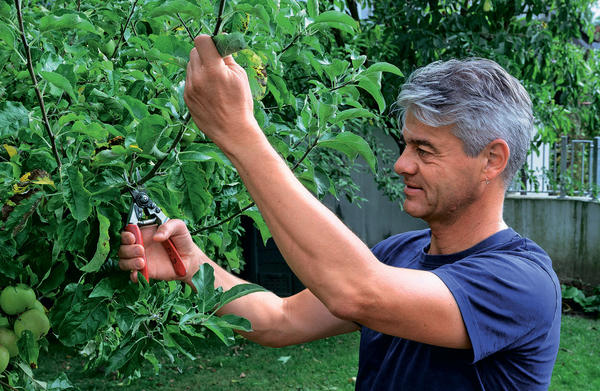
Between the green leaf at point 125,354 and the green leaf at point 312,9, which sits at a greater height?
the green leaf at point 312,9

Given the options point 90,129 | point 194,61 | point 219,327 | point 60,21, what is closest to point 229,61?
point 194,61

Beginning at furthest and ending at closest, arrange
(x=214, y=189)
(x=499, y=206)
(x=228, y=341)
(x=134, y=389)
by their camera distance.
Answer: (x=134, y=389) < (x=214, y=189) < (x=499, y=206) < (x=228, y=341)

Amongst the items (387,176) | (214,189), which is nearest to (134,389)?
(387,176)

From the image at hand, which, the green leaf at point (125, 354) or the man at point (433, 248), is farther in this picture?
the green leaf at point (125, 354)

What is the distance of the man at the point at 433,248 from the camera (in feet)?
4.02

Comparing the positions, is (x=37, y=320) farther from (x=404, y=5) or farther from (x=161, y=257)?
(x=404, y=5)

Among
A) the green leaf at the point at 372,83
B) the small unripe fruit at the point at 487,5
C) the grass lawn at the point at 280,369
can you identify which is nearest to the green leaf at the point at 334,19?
the green leaf at the point at 372,83

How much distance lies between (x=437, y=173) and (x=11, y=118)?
0.92 metres

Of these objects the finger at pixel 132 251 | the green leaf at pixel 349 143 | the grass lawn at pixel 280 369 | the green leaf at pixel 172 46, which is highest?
the green leaf at pixel 172 46

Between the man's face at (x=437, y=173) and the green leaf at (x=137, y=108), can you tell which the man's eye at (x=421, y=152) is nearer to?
the man's face at (x=437, y=173)

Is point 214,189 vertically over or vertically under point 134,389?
over

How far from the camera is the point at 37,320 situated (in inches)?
63.8

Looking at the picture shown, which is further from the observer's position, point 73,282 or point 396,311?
point 73,282

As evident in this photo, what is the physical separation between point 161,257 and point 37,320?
1.07 ft
